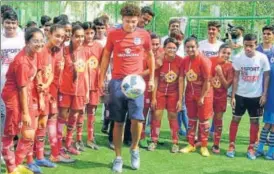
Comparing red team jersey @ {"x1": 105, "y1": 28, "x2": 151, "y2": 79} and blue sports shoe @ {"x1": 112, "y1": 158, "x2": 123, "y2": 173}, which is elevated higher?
red team jersey @ {"x1": 105, "y1": 28, "x2": 151, "y2": 79}

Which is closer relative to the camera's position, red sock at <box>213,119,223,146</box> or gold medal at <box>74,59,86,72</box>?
gold medal at <box>74,59,86,72</box>

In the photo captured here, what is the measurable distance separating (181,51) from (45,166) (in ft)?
9.53

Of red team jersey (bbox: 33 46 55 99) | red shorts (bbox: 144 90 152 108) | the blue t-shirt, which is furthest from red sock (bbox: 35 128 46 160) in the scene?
the blue t-shirt

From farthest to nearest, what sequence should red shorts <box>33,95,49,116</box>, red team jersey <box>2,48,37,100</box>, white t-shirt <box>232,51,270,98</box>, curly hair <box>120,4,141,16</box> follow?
white t-shirt <box>232,51,270,98</box> → curly hair <box>120,4,141,16</box> → red shorts <box>33,95,49,116</box> → red team jersey <box>2,48,37,100</box>

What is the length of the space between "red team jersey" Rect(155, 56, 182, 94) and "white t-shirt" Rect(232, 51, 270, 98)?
2.61ft

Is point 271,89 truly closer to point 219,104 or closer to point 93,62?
point 219,104

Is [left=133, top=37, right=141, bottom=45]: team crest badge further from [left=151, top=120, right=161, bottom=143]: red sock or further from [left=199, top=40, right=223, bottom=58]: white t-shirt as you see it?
[left=199, top=40, right=223, bottom=58]: white t-shirt

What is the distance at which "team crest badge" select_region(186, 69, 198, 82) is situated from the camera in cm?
550

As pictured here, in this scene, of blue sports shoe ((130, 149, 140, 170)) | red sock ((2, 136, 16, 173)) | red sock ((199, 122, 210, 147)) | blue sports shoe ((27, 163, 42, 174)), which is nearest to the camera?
red sock ((2, 136, 16, 173))

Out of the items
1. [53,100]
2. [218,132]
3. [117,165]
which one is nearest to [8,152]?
[53,100]

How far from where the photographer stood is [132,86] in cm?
457

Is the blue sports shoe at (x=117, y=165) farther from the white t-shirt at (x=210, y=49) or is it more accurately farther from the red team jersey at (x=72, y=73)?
the white t-shirt at (x=210, y=49)

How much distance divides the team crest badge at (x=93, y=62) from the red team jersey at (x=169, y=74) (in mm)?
844

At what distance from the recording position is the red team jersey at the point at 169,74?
5590mm
